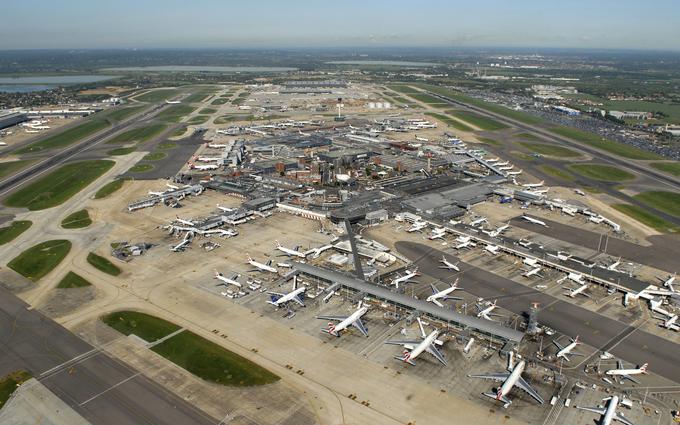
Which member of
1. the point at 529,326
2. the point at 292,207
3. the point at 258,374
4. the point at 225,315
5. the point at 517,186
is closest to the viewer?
the point at 258,374

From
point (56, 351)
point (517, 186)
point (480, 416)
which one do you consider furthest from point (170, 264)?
point (517, 186)

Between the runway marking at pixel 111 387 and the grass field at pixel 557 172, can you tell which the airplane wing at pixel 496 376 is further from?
the grass field at pixel 557 172

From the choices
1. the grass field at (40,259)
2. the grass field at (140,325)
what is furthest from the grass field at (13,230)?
the grass field at (140,325)

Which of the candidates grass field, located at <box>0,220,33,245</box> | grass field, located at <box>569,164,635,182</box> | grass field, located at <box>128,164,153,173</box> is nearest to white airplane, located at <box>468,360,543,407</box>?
grass field, located at <box>0,220,33,245</box>

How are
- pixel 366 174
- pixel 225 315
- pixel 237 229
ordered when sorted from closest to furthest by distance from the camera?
pixel 225 315, pixel 237 229, pixel 366 174

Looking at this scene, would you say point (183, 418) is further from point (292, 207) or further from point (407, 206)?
point (407, 206)

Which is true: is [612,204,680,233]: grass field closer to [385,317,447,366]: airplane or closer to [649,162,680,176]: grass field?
[649,162,680,176]: grass field
